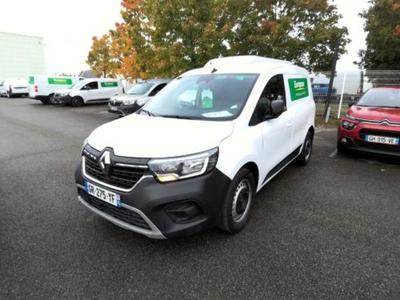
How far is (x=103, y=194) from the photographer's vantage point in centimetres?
256

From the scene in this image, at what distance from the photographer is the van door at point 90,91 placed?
667 inches

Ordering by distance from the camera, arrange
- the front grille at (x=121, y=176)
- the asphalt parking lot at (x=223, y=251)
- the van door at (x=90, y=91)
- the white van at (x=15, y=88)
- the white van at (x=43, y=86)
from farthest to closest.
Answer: the white van at (x=15, y=88) → the white van at (x=43, y=86) → the van door at (x=90, y=91) → the front grille at (x=121, y=176) → the asphalt parking lot at (x=223, y=251)

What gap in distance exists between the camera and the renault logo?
8.15 feet

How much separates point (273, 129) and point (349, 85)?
29.8ft

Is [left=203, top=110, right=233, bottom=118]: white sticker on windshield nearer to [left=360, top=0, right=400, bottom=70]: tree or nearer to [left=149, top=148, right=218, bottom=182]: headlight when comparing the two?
[left=149, top=148, right=218, bottom=182]: headlight

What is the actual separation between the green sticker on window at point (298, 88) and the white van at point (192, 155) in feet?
1.78

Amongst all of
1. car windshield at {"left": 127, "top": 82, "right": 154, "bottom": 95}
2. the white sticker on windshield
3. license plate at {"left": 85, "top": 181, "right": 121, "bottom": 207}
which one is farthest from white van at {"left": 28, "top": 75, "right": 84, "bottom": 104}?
the white sticker on windshield

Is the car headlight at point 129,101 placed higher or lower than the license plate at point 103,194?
higher

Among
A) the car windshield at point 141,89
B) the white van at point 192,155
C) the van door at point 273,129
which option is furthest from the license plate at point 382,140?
the car windshield at point 141,89

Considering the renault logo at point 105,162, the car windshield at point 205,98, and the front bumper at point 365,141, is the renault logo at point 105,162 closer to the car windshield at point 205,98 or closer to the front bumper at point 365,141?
the car windshield at point 205,98

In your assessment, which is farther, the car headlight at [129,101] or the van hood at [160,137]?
the car headlight at [129,101]

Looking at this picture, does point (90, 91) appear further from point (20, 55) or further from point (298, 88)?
point (20, 55)

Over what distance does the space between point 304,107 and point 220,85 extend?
2.04 meters

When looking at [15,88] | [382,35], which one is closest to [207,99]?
[382,35]
